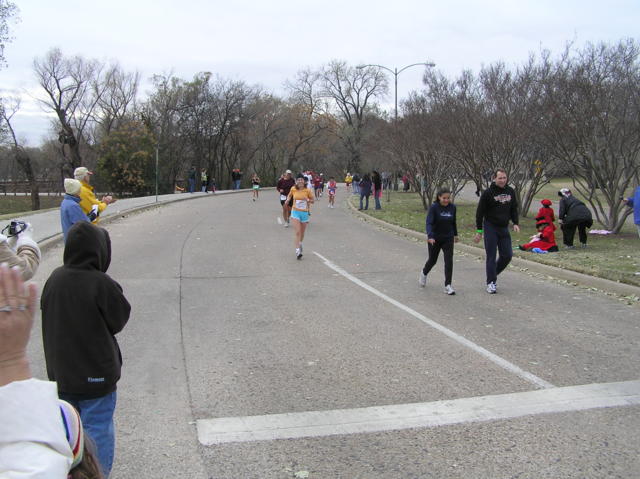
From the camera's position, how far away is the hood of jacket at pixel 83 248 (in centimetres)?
304

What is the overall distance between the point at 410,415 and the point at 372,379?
0.80 metres

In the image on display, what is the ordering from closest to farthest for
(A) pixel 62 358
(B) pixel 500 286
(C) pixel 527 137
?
(A) pixel 62 358 < (B) pixel 500 286 < (C) pixel 527 137

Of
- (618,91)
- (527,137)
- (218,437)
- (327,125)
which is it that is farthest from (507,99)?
(327,125)

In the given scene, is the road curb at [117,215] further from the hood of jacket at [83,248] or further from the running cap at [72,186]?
the hood of jacket at [83,248]

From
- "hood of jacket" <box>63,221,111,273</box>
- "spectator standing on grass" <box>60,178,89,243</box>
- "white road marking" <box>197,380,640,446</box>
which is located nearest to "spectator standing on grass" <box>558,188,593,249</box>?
"white road marking" <box>197,380,640,446</box>

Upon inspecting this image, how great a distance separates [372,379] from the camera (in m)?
5.05

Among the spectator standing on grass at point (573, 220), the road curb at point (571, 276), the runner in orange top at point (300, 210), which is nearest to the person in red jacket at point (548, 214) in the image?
the spectator standing on grass at point (573, 220)

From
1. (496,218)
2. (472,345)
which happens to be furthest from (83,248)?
(496,218)

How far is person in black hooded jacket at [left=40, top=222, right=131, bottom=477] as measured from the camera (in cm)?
298

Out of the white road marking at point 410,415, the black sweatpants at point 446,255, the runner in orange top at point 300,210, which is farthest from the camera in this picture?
the runner in orange top at point 300,210

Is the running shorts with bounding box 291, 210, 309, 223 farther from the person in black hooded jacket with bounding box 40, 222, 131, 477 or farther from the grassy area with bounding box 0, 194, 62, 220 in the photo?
the grassy area with bounding box 0, 194, 62, 220

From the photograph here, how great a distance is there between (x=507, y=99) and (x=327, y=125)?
187 feet

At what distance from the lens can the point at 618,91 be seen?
1394 centimetres

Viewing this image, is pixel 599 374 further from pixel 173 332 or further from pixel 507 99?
pixel 507 99
